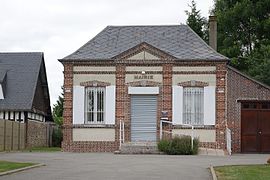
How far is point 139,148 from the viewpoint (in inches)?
1193

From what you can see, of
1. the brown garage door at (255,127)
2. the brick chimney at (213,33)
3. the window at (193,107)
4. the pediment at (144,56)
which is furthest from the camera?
the brick chimney at (213,33)

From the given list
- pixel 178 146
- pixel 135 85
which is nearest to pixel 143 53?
pixel 135 85

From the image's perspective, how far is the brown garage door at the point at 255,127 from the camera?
35250 millimetres

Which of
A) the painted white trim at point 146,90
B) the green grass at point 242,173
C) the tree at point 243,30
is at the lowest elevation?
the green grass at point 242,173

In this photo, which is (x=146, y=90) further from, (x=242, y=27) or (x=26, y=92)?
(x=242, y=27)

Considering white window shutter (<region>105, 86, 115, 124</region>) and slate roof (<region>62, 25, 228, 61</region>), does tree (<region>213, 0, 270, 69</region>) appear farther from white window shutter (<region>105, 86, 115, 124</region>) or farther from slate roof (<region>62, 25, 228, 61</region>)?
white window shutter (<region>105, 86, 115, 124</region>)

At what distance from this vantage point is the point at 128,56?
110ft

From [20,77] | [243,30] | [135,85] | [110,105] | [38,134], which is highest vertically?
[243,30]

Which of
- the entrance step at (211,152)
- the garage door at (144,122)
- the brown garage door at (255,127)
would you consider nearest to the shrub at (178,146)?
the entrance step at (211,152)

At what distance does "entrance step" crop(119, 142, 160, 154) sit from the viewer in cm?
2989

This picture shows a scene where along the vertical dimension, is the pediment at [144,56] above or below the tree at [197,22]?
below

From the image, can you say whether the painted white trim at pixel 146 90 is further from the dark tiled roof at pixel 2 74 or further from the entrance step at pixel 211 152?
the dark tiled roof at pixel 2 74

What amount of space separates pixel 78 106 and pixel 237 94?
360 inches

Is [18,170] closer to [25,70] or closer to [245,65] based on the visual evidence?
[25,70]
